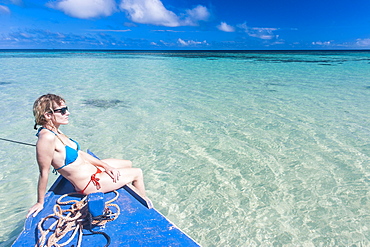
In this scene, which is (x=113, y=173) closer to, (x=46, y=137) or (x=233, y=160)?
(x=46, y=137)

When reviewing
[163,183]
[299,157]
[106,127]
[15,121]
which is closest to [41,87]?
[15,121]

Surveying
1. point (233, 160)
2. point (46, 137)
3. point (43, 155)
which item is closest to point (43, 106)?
point (46, 137)

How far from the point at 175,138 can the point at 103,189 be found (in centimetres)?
342

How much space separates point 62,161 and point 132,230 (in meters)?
1.15

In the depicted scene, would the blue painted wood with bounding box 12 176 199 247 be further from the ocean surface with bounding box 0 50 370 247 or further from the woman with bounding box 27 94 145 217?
the ocean surface with bounding box 0 50 370 247

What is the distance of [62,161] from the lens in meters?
2.97

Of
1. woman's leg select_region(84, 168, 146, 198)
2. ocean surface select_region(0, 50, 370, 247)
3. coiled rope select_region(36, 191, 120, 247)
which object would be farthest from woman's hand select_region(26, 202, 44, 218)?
ocean surface select_region(0, 50, 370, 247)

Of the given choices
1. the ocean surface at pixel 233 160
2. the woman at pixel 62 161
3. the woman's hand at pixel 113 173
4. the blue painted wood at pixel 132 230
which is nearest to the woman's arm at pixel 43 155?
the woman at pixel 62 161

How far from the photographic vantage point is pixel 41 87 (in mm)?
13070

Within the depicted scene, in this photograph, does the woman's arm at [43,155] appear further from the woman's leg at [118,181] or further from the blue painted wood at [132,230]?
the woman's leg at [118,181]

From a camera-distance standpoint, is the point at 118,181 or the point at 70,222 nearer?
the point at 70,222

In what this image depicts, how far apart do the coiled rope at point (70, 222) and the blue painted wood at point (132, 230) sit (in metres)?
0.05

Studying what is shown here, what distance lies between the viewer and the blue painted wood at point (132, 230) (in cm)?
239

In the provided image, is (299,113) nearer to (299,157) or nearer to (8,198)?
(299,157)
